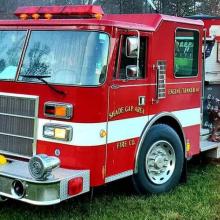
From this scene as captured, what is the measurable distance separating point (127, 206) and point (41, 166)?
1.47 m

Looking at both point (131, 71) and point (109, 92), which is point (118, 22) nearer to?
point (131, 71)

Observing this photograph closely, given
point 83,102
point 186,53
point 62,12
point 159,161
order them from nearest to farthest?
point 83,102 → point 62,12 → point 159,161 → point 186,53

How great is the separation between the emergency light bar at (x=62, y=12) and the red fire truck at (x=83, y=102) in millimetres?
13

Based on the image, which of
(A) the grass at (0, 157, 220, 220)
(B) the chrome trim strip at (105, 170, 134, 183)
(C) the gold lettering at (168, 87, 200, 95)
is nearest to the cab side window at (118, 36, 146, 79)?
(C) the gold lettering at (168, 87, 200, 95)

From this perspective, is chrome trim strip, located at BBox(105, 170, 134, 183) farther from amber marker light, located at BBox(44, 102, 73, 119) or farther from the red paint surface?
amber marker light, located at BBox(44, 102, 73, 119)

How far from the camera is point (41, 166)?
15.1 feet

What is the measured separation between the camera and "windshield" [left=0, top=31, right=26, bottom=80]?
560 cm

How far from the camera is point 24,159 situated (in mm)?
5410

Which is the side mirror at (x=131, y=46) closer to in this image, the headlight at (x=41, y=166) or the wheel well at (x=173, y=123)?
the wheel well at (x=173, y=123)

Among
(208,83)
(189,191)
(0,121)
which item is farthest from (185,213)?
(208,83)

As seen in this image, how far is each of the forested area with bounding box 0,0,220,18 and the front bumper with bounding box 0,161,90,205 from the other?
1282cm

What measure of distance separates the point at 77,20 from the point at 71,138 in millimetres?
1254

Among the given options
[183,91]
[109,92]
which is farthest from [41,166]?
[183,91]

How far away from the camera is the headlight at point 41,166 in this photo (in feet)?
15.1
